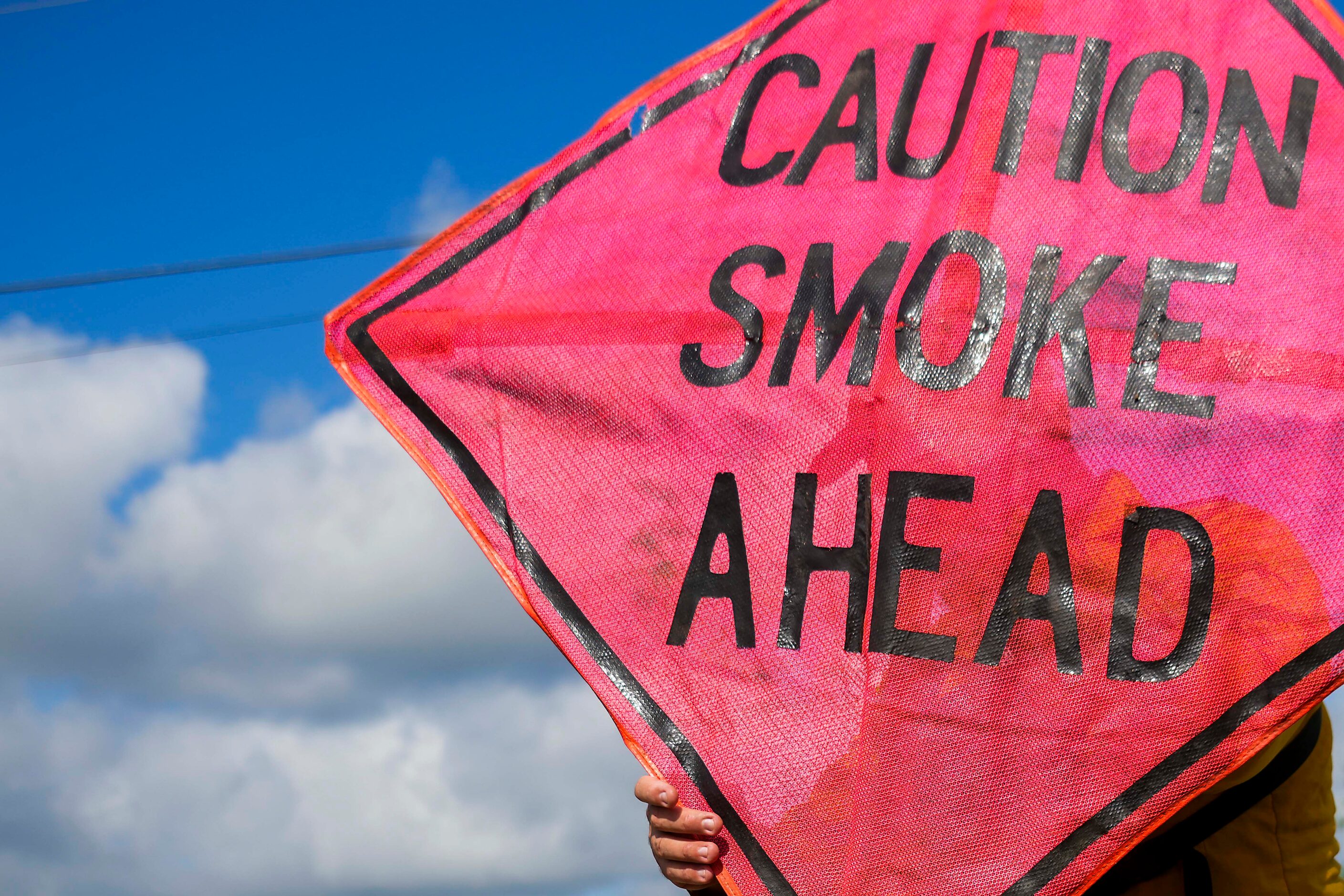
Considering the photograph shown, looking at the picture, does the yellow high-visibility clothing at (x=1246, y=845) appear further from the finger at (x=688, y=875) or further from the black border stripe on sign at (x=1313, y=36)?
the black border stripe on sign at (x=1313, y=36)

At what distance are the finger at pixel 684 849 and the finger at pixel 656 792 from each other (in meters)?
0.06

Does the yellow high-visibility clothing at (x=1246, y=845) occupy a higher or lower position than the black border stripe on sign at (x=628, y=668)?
lower

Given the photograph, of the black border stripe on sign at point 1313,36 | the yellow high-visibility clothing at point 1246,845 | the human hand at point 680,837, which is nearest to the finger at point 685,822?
the human hand at point 680,837

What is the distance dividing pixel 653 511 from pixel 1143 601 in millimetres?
883

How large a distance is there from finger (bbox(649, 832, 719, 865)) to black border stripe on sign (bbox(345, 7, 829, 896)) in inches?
2.0

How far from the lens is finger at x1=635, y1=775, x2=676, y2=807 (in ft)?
6.81

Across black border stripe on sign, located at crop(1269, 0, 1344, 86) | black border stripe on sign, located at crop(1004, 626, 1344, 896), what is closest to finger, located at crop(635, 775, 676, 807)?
black border stripe on sign, located at crop(1004, 626, 1344, 896)

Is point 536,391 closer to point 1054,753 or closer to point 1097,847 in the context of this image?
point 1054,753

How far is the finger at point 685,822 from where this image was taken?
2045 millimetres

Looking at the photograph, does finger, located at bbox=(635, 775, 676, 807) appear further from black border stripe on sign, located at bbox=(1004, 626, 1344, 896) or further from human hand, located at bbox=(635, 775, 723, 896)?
black border stripe on sign, located at bbox=(1004, 626, 1344, 896)

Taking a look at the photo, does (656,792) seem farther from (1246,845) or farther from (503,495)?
(1246,845)

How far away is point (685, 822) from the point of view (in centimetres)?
207

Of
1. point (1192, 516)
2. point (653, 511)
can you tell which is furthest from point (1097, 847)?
point (653, 511)

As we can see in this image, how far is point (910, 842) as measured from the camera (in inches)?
79.2
